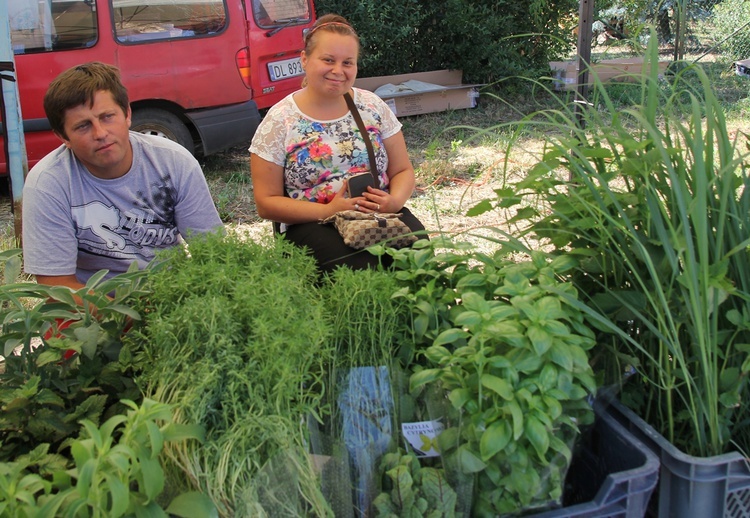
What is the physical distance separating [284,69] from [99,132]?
13.9ft

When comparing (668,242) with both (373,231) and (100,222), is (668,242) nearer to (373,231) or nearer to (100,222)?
(373,231)

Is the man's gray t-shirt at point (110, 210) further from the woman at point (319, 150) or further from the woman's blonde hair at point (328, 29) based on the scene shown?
the woman's blonde hair at point (328, 29)

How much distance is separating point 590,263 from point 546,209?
0.15 meters

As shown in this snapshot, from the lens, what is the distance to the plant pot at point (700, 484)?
1.27m

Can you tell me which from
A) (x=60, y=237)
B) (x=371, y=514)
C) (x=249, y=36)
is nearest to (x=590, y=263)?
(x=371, y=514)

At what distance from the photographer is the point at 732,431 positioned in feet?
4.63

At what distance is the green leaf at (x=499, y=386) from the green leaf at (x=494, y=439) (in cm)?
5

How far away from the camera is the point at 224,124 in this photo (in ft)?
18.7

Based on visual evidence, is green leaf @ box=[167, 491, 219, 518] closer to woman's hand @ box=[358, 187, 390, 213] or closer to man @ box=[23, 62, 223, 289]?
man @ box=[23, 62, 223, 289]

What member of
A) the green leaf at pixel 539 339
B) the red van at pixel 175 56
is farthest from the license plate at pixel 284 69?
the green leaf at pixel 539 339

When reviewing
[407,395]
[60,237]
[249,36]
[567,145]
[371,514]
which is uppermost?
[249,36]

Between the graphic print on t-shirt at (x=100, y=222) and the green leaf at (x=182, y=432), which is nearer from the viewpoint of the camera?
the green leaf at (x=182, y=432)

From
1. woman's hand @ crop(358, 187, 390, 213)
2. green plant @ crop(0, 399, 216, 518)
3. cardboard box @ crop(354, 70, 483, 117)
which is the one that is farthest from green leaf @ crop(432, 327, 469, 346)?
cardboard box @ crop(354, 70, 483, 117)

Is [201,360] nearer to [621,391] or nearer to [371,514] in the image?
[371,514]
